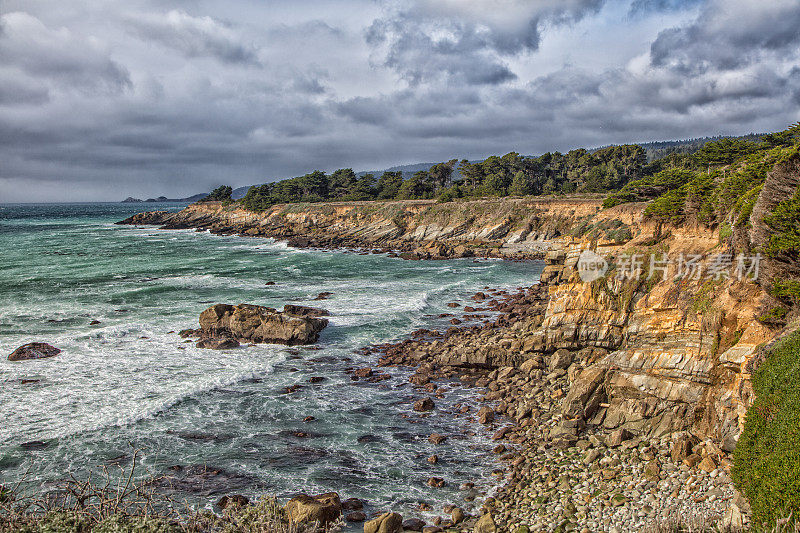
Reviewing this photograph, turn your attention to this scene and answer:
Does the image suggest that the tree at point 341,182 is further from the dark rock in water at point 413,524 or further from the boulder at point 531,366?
the dark rock in water at point 413,524

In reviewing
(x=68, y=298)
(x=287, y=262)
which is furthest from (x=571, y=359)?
(x=287, y=262)

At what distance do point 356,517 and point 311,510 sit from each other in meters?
1.51

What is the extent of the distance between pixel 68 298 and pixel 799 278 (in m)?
46.2

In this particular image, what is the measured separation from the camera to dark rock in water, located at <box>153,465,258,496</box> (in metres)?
13.9

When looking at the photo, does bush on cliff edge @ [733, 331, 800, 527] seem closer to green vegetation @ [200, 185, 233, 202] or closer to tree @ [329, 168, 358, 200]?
tree @ [329, 168, 358, 200]

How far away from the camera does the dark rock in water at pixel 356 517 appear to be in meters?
12.5

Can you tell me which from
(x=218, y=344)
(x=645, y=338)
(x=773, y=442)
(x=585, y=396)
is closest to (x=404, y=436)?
(x=585, y=396)

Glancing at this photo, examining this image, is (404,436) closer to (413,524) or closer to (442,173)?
(413,524)

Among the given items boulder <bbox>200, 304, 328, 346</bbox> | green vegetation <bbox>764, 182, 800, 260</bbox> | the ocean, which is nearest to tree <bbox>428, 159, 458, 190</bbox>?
the ocean

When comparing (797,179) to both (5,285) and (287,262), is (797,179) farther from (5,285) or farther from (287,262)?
(5,285)

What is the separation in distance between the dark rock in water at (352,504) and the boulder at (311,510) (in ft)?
2.04

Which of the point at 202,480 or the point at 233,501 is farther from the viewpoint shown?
the point at 202,480

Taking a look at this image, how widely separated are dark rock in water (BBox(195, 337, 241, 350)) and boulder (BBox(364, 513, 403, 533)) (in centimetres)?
1701

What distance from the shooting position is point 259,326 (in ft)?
90.0
